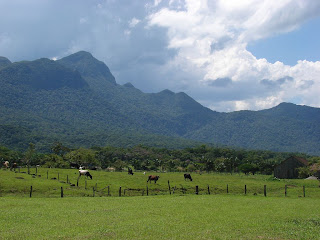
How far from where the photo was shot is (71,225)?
16406 millimetres

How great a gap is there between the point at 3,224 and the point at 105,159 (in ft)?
336

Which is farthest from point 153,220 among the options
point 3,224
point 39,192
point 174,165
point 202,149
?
point 202,149

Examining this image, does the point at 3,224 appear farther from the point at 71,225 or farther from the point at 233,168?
the point at 233,168

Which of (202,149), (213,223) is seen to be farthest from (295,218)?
(202,149)

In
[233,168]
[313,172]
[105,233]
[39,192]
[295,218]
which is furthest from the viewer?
[233,168]

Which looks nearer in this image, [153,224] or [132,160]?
[153,224]

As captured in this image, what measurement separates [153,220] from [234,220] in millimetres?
5232

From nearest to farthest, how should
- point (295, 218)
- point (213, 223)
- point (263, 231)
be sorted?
point (263, 231) → point (213, 223) → point (295, 218)

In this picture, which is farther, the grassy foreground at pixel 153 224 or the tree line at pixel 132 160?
the tree line at pixel 132 160

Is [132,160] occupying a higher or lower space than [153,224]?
lower

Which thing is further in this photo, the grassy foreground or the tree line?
the tree line

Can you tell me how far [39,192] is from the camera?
123 ft

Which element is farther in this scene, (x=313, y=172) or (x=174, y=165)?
(x=174, y=165)

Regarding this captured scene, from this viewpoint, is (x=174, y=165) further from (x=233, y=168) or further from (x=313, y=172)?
(x=313, y=172)
